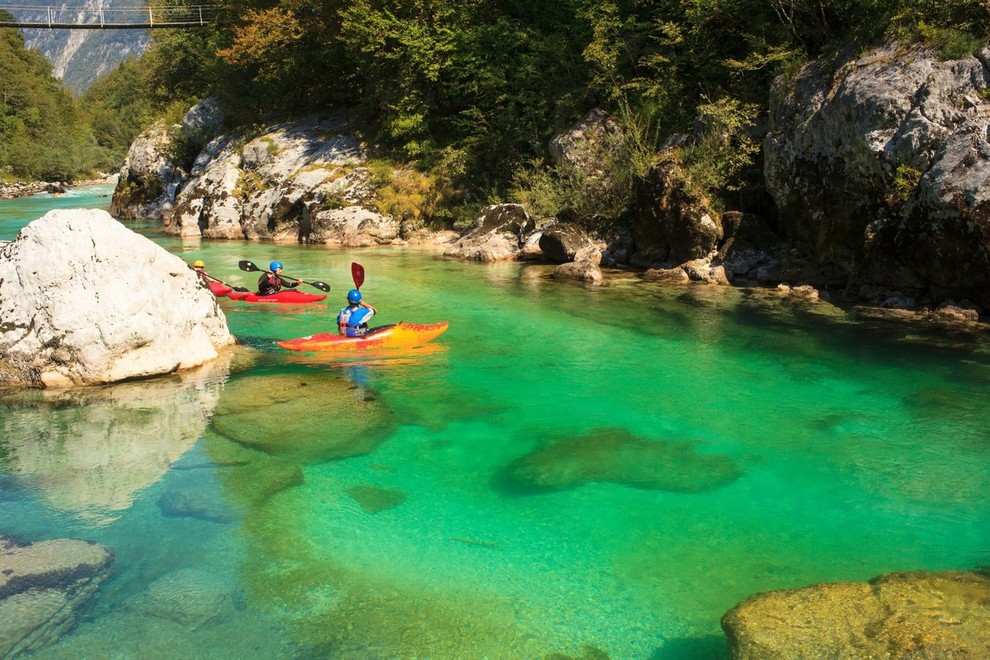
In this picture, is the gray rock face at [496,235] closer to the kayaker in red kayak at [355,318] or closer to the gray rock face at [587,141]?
the gray rock face at [587,141]

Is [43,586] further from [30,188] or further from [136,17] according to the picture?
[30,188]

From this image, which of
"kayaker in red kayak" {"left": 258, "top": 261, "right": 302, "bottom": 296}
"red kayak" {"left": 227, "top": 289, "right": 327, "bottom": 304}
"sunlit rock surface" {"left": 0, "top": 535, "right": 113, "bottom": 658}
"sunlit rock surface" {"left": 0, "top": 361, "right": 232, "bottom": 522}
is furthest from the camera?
"kayaker in red kayak" {"left": 258, "top": 261, "right": 302, "bottom": 296}

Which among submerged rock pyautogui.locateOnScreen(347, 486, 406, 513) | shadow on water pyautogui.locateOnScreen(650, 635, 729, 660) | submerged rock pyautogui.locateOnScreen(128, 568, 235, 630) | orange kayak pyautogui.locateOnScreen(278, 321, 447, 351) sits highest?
orange kayak pyautogui.locateOnScreen(278, 321, 447, 351)

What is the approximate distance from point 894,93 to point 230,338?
10690mm

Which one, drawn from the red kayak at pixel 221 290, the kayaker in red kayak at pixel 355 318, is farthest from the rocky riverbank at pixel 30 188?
the kayaker in red kayak at pixel 355 318

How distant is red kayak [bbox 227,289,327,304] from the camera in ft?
44.3

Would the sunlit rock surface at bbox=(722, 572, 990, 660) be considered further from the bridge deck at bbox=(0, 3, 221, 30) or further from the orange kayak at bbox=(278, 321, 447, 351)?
the bridge deck at bbox=(0, 3, 221, 30)

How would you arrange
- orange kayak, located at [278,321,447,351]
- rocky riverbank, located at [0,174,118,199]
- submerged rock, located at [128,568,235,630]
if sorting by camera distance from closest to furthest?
submerged rock, located at [128,568,235,630], orange kayak, located at [278,321,447,351], rocky riverbank, located at [0,174,118,199]

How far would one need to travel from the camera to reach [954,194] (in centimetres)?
1073

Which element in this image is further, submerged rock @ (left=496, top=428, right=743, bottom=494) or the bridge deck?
the bridge deck

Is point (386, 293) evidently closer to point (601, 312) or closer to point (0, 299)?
point (601, 312)

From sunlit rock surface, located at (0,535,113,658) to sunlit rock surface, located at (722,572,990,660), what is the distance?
384cm

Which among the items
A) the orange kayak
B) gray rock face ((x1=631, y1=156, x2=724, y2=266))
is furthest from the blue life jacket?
gray rock face ((x1=631, y1=156, x2=724, y2=266))

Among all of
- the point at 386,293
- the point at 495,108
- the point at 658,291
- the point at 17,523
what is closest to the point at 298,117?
the point at 495,108
